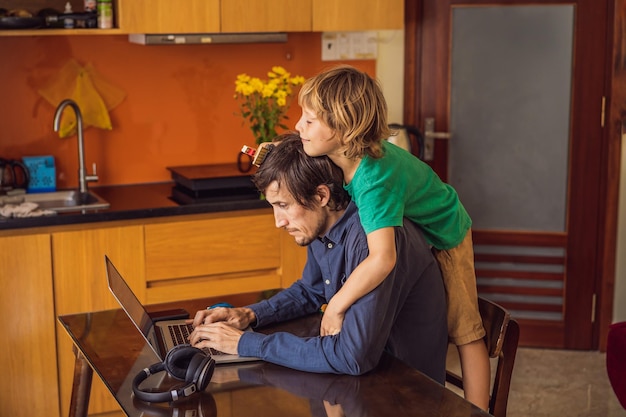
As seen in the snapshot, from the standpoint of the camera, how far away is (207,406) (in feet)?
6.27

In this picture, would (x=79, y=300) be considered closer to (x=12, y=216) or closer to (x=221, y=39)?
(x=12, y=216)

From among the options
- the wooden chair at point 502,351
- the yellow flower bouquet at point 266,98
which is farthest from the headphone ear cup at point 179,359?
the yellow flower bouquet at point 266,98

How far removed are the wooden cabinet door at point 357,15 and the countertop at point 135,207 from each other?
0.89 metres

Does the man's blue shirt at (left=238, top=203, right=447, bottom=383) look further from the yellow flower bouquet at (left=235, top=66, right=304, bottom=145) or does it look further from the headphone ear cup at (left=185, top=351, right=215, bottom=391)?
the yellow flower bouquet at (left=235, top=66, right=304, bottom=145)

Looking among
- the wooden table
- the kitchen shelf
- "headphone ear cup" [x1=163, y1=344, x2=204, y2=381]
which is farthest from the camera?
the kitchen shelf

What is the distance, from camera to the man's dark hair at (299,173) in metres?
2.17

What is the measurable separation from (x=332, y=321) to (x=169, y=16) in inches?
80.0

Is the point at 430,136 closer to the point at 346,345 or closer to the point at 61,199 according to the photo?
the point at 61,199

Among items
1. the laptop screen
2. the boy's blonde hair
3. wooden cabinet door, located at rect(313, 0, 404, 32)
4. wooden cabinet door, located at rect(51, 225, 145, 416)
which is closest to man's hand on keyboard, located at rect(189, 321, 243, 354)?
the laptop screen

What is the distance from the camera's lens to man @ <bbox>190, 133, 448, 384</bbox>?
2.06 m

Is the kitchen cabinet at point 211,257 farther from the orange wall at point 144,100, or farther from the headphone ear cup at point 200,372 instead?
the headphone ear cup at point 200,372

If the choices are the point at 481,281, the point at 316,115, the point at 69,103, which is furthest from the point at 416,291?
the point at 481,281

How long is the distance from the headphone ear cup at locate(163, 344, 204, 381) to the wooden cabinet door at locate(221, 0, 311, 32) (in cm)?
216

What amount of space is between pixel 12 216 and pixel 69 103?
0.60m
